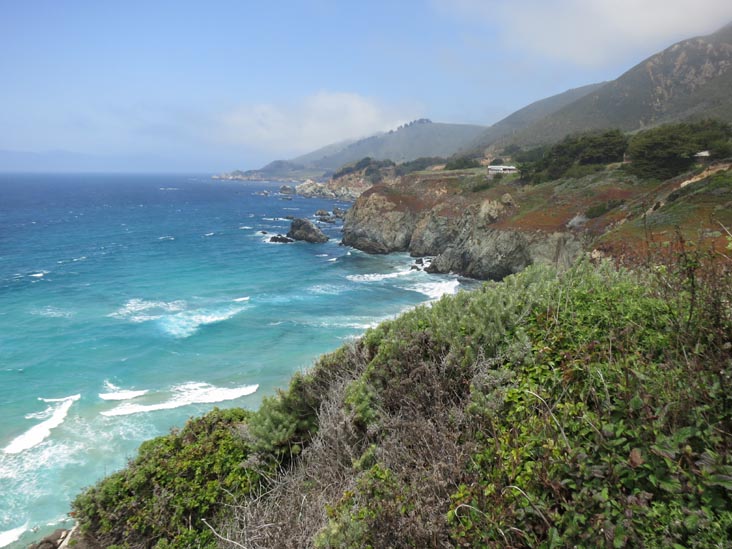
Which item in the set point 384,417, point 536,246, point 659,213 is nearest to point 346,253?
point 536,246

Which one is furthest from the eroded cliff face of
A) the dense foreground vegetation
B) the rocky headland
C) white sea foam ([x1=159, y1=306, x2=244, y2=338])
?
the dense foreground vegetation

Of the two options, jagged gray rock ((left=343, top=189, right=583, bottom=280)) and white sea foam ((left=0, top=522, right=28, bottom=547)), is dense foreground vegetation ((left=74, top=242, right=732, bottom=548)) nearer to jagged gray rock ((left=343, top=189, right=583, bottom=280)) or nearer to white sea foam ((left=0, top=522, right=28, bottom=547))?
white sea foam ((left=0, top=522, right=28, bottom=547))

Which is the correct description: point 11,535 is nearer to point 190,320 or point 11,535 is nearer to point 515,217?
point 190,320

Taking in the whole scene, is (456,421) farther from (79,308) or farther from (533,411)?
(79,308)

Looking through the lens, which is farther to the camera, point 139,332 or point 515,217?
point 515,217

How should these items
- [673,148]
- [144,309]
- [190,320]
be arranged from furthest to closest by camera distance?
[673,148] → [144,309] → [190,320]

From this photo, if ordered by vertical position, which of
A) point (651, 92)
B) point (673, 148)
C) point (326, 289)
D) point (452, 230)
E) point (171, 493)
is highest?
point (651, 92)

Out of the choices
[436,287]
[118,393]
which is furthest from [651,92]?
[118,393]

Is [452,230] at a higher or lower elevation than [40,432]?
higher
